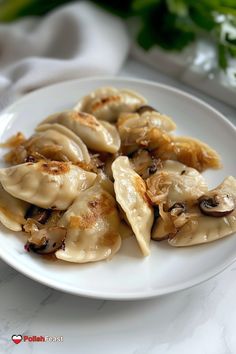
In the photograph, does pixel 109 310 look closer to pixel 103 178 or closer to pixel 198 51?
pixel 103 178

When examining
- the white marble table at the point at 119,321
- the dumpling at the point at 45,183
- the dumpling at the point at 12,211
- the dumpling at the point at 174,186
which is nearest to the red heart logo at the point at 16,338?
the white marble table at the point at 119,321

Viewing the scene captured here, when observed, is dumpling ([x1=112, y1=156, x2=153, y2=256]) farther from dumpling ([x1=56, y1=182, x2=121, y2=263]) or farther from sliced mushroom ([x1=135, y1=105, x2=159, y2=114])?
sliced mushroom ([x1=135, y1=105, x2=159, y2=114])

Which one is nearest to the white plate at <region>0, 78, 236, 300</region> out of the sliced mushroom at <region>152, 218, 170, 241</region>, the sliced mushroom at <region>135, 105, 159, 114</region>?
the sliced mushroom at <region>152, 218, 170, 241</region>

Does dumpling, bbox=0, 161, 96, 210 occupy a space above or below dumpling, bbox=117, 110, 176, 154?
below

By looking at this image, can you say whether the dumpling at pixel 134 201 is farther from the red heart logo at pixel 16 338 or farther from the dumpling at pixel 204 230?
the red heart logo at pixel 16 338

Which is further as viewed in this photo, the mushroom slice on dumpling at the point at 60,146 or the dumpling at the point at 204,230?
the mushroom slice on dumpling at the point at 60,146

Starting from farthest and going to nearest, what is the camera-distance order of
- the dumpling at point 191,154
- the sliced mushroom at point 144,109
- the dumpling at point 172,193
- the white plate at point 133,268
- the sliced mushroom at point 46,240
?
1. the sliced mushroom at point 144,109
2. the dumpling at point 191,154
3. the dumpling at point 172,193
4. the sliced mushroom at point 46,240
5. the white plate at point 133,268

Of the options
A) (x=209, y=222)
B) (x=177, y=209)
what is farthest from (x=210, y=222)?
(x=177, y=209)
